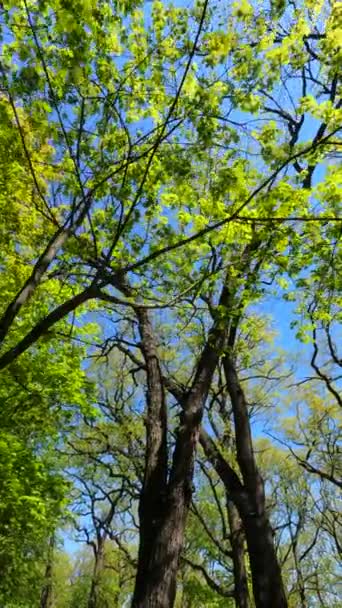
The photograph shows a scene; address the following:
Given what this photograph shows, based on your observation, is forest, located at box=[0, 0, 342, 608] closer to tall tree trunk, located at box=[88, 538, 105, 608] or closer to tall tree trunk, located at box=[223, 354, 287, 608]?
tall tree trunk, located at box=[223, 354, 287, 608]

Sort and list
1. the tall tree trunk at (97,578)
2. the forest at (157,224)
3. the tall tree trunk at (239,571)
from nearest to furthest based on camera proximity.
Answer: the forest at (157,224) < the tall tree trunk at (239,571) < the tall tree trunk at (97,578)

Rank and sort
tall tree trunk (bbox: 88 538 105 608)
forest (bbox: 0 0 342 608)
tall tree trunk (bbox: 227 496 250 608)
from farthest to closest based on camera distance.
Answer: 1. tall tree trunk (bbox: 88 538 105 608)
2. tall tree trunk (bbox: 227 496 250 608)
3. forest (bbox: 0 0 342 608)

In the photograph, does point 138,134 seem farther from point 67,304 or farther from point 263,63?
point 67,304

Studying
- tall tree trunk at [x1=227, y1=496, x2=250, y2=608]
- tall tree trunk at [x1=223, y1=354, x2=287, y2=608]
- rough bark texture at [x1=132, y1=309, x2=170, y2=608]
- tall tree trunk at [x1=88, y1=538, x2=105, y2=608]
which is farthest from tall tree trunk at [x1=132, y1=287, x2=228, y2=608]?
tall tree trunk at [x1=88, y1=538, x2=105, y2=608]

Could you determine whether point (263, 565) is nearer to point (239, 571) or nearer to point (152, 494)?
point (152, 494)

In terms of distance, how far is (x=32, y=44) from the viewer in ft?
14.0

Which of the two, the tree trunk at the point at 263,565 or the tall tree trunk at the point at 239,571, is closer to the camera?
the tree trunk at the point at 263,565

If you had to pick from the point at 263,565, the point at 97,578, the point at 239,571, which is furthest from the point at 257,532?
the point at 97,578

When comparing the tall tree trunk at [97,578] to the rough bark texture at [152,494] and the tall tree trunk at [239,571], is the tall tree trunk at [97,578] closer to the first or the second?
the tall tree trunk at [239,571]

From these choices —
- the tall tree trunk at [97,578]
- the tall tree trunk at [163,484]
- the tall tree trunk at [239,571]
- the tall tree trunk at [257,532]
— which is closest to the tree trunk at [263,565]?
the tall tree trunk at [257,532]

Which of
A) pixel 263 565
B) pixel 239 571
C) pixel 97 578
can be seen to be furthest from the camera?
pixel 97 578

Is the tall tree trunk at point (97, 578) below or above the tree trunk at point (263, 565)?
above

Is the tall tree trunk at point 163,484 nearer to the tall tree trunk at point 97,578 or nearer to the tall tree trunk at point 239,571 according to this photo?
the tall tree trunk at point 239,571

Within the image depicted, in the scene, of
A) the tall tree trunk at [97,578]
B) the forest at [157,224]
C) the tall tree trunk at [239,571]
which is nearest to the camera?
the forest at [157,224]
